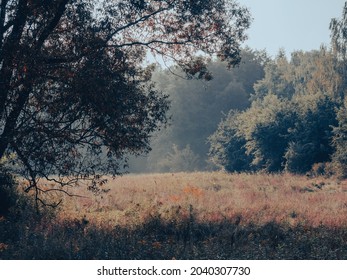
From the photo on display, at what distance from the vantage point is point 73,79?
1356 cm

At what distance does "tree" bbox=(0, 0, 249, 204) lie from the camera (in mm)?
13445

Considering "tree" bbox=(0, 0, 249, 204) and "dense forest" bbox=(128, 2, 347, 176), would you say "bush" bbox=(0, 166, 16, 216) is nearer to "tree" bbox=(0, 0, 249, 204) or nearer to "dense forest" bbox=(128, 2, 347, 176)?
"tree" bbox=(0, 0, 249, 204)

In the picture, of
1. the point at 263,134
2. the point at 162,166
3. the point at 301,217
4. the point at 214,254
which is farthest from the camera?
the point at 162,166

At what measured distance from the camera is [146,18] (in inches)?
635

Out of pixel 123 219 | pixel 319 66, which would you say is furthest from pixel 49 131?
pixel 319 66

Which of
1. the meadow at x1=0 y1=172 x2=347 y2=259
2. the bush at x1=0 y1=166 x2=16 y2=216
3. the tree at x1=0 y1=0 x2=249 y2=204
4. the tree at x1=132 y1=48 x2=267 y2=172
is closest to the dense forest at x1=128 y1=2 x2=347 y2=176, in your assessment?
the tree at x1=132 y1=48 x2=267 y2=172

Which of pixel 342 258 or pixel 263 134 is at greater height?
pixel 263 134

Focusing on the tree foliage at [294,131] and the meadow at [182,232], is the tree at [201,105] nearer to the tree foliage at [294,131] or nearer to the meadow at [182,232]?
the tree foliage at [294,131]

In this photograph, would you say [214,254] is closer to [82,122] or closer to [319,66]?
[82,122]

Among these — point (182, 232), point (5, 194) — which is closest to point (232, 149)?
point (5, 194)

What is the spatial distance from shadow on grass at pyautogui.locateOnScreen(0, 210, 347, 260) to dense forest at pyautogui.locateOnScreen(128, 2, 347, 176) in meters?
5.10

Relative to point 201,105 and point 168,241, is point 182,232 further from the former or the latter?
point 201,105

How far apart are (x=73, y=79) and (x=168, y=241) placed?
505 cm
